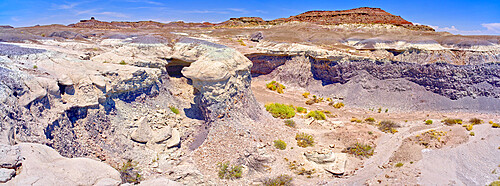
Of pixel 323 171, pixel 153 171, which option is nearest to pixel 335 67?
pixel 323 171

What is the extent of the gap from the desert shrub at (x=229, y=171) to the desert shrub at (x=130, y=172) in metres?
3.02

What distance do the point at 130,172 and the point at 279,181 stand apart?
545cm

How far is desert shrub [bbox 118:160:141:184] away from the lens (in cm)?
944

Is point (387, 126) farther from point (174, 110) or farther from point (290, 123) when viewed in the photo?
point (174, 110)

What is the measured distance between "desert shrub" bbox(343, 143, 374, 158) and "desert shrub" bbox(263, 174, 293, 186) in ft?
14.1

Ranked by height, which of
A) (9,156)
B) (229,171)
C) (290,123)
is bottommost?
(229,171)

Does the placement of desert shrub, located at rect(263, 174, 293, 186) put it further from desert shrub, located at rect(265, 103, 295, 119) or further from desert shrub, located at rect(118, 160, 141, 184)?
desert shrub, located at rect(265, 103, 295, 119)

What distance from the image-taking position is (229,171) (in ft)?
36.3

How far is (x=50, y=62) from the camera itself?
1177 cm

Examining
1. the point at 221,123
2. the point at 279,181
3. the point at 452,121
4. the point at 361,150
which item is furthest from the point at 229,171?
the point at 452,121

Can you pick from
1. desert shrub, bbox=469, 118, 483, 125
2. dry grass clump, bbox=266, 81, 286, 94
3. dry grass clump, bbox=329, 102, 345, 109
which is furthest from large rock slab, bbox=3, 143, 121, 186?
desert shrub, bbox=469, 118, 483, 125

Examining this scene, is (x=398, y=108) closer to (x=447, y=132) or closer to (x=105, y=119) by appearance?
(x=447, y=132)

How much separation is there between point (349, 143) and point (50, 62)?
14.4 metres

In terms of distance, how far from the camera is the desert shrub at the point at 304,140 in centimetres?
1393
